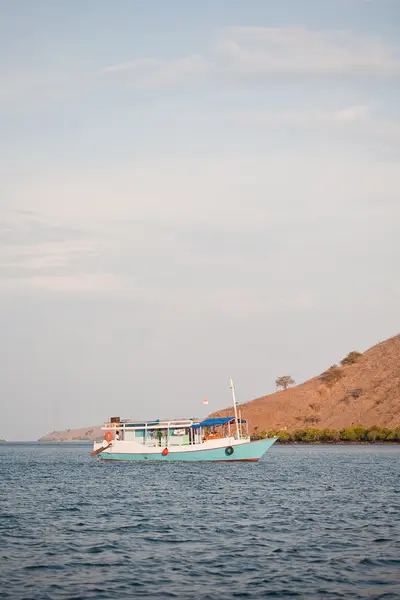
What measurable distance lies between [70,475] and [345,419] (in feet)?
368

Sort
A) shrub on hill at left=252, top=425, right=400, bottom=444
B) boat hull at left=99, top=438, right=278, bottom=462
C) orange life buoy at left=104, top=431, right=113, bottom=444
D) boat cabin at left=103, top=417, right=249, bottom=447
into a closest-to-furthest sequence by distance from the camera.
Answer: boat hull at left=99, top=438, right=278, bottom=462 < boat cabin at left=103, top=417, right=249, bottom=447 < orange life buoy at left=104, top=431, right=113, bottom=444 < shrub on hill at left=252, top=425, right=400, bottom=444

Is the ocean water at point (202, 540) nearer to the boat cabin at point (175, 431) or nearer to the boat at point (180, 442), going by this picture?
the boat at point (180, 442)

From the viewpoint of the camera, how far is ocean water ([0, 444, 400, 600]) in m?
23.7

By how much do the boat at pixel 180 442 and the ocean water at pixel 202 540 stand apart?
24866 mm

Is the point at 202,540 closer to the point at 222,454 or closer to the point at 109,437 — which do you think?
the point at 222,454

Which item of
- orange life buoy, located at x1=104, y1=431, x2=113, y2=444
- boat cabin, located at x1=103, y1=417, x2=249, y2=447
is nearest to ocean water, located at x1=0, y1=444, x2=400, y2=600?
boat cabin, located at x1=103, y1=417, x2=249, y2=447

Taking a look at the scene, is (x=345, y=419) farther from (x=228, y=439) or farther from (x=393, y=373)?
(x=228, y=439)

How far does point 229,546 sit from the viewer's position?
102ft

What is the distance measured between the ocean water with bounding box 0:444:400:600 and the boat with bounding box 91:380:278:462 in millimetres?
24866

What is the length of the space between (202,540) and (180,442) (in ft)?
201

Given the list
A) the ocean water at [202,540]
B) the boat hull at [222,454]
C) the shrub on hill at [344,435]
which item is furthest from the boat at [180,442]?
the shrub on hill at [344,435]

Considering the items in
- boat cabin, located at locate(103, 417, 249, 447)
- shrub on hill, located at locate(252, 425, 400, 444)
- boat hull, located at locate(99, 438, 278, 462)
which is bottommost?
boat hull, located at locate(99, 438, 278, 462)

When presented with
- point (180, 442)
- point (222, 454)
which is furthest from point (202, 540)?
point (180, 442)

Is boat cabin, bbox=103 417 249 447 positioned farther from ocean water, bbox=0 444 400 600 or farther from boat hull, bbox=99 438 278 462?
ocean water, bbox=0 444 400 600
